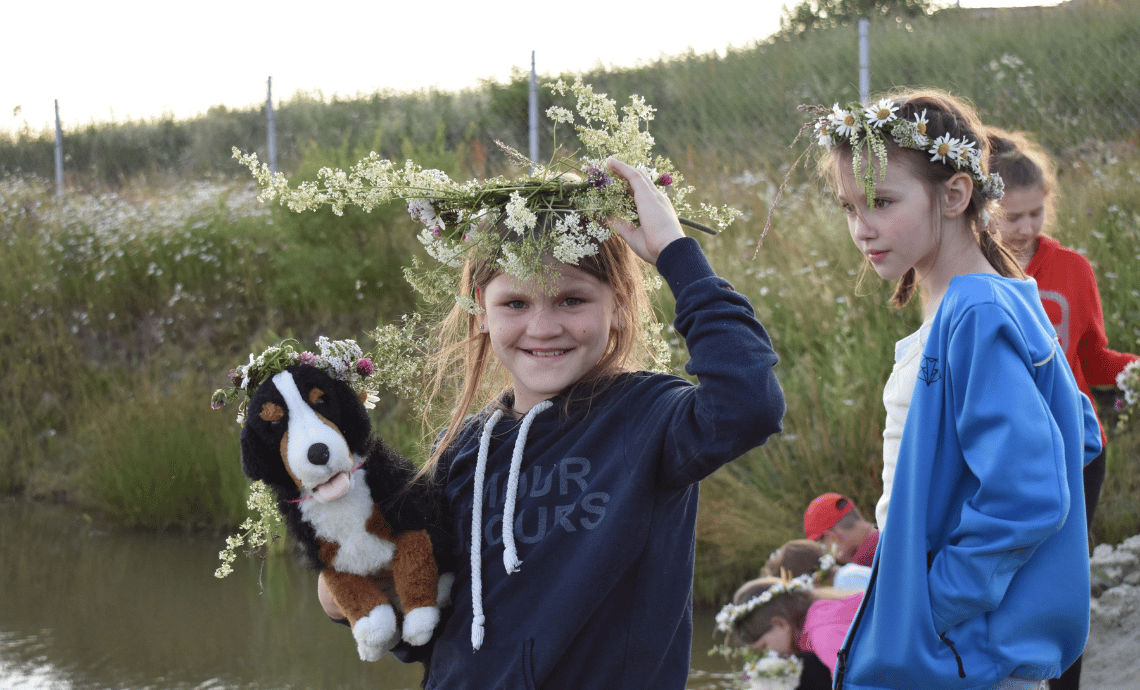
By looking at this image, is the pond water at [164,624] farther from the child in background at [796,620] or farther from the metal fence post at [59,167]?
the metal fence post at [59,167]

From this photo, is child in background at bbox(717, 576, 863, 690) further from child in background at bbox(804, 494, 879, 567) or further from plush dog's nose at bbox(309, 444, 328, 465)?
plush dog's nose at bbox(309, 444, 328, 465)

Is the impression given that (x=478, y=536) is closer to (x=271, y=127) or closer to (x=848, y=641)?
(x=848, y=641)

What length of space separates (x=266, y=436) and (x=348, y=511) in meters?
0.18

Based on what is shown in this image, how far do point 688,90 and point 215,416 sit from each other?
6.19 m

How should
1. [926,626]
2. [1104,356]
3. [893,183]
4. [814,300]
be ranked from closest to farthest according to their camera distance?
1. [926,626]
2. [893,183]
3. [1104,356]
4. [814,300]

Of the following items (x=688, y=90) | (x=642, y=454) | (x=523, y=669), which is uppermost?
(x=688, y=90)

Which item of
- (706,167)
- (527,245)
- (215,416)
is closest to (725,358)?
(527,245)

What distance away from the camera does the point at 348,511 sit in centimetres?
163

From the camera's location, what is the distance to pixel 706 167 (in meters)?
7.93

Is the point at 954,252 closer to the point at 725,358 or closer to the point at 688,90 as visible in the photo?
the point at 725,358

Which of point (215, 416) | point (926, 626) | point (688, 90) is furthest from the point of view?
point (688, 90)

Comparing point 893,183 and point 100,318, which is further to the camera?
point 100,318

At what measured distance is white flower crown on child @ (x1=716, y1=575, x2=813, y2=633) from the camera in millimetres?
2797

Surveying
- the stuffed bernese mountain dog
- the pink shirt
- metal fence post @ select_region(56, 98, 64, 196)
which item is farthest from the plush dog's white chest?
metal fence post @ select_region(56, 98, 64, 196)
